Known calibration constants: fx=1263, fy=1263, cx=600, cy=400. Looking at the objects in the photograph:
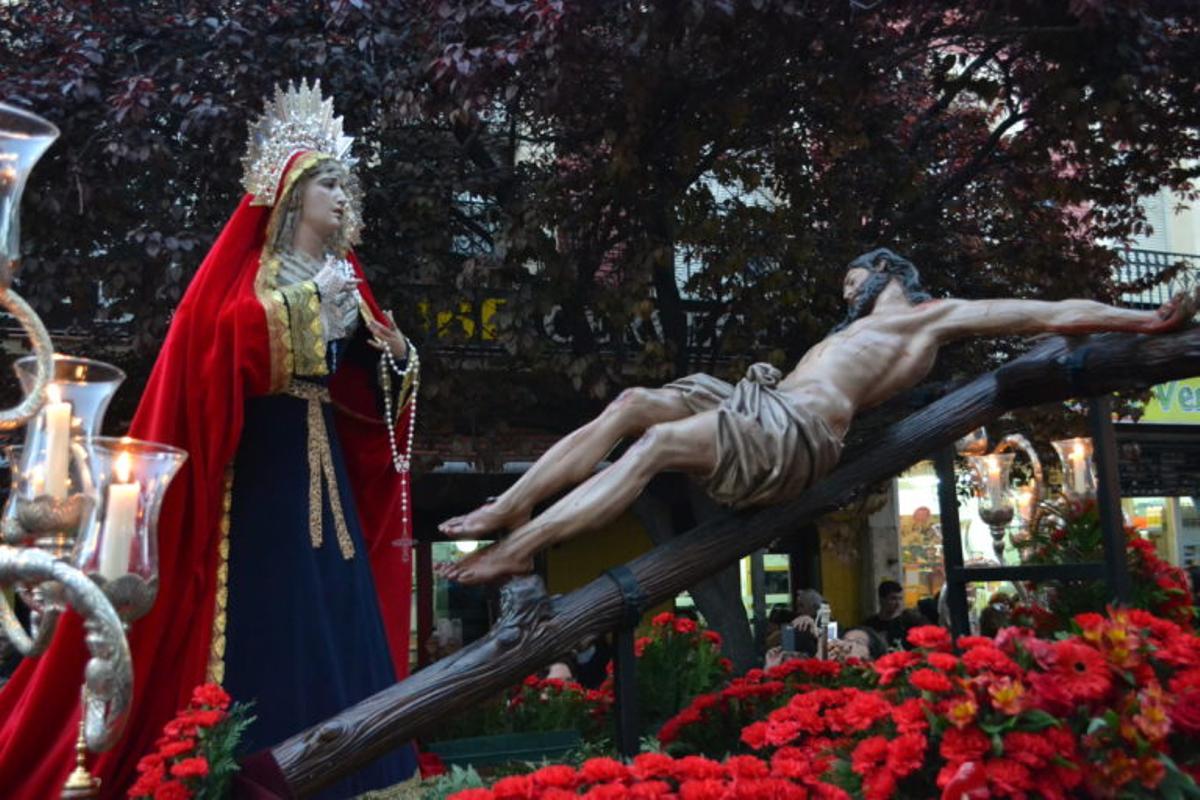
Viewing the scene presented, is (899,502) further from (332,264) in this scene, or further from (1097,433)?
(332,264)

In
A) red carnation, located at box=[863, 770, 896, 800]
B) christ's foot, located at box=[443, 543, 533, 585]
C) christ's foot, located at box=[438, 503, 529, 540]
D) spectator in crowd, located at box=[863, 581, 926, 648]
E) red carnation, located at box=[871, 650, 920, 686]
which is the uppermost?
christ's foot, located at box=[438, 503, 529, 540]

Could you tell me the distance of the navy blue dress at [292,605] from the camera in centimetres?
397

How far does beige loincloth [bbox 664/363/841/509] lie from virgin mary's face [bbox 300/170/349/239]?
1.48 metres

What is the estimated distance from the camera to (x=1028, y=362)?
4.54 metres

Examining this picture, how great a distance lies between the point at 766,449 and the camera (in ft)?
13.3

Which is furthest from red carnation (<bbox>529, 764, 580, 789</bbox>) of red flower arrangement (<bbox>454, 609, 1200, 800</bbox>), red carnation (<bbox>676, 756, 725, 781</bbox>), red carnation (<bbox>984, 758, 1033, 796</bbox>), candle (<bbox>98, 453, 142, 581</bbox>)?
candle (<bbox>98, 453, 142, 581</bbox>)

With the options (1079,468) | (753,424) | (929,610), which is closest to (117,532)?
(753,424)

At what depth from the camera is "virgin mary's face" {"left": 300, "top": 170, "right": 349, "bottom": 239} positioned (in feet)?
14.2

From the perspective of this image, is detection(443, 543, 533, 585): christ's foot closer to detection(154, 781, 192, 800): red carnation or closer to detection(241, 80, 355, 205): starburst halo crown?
detection(154, 781, 192, 800): red carnation

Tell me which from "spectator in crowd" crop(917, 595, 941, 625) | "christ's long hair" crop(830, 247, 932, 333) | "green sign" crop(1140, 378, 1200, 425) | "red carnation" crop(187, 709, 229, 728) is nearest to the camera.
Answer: "red carnation" crop(187, 709, 229, 728)

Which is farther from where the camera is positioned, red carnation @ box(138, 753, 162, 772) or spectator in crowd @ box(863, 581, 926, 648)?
spectator in crowd @ box(863, 581, 926, 648)

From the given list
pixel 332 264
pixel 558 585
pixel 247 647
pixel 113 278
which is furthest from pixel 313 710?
pixel 558 585

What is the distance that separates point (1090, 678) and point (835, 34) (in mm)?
4666

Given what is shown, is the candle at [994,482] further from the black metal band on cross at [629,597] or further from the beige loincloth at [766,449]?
the black metal band on cross at [629,597]
